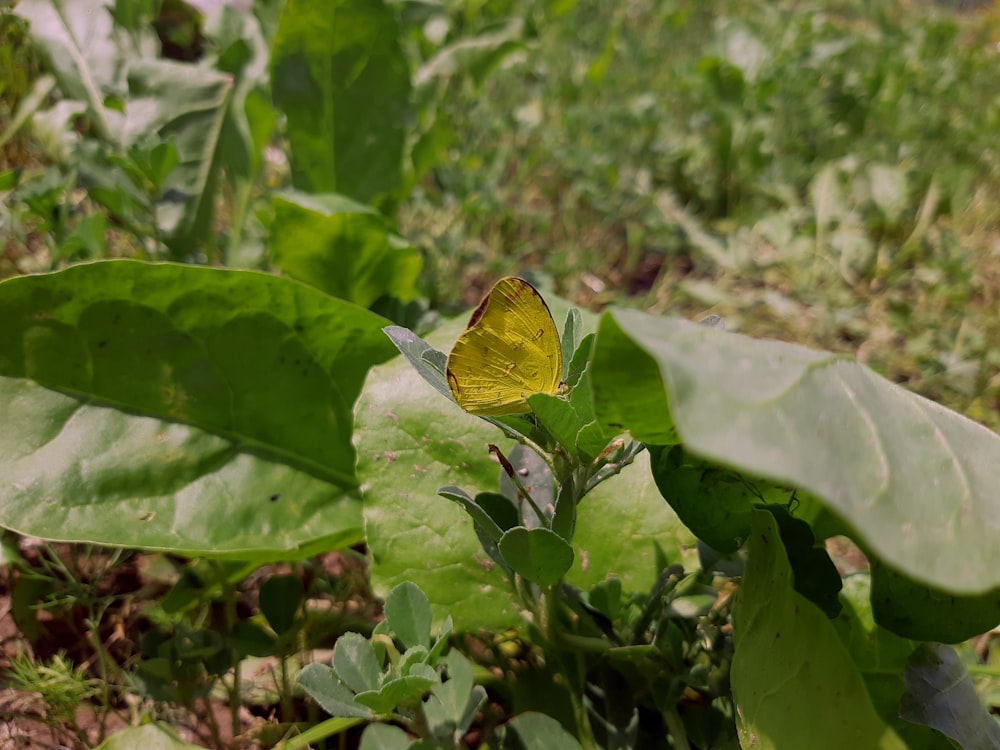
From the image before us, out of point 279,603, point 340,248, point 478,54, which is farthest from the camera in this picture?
point 478,54

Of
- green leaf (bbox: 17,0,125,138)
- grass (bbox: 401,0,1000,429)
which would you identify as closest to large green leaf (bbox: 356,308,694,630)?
grass (bbox: 401,0,1000,429)

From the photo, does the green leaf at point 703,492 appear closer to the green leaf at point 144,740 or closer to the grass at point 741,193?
the green leaf at point 144,740

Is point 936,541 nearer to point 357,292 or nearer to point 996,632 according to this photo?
point 996,632

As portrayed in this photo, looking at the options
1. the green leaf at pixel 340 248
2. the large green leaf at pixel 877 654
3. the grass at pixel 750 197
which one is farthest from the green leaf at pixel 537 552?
the grass at pixel 750 197

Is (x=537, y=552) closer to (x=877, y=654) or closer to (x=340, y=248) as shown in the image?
(x=877, y=654)

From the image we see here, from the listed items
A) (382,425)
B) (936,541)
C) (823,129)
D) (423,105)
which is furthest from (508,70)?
(936,541)

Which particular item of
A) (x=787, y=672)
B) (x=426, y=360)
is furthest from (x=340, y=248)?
(x=787, y=672)
